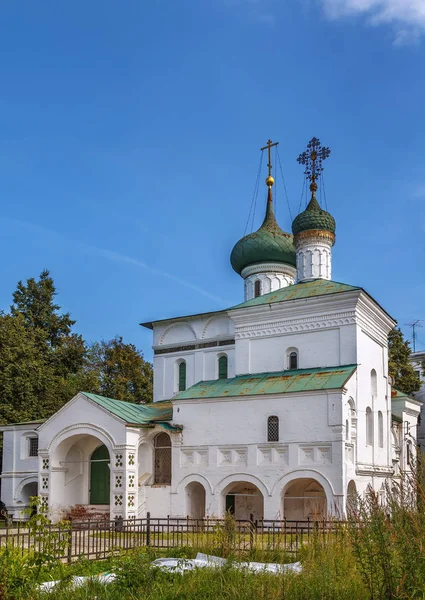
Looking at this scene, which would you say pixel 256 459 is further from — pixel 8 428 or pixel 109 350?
pixel 109 350

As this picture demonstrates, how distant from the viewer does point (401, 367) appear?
3222 centimetres

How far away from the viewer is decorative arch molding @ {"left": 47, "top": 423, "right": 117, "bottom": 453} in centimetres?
2084

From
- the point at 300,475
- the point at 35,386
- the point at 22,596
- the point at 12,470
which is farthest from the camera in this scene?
the point at 35,386

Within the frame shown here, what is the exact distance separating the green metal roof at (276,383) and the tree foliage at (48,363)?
374 inches

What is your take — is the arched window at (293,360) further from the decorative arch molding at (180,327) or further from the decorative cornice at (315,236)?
the decorative arch molding at (180,327)

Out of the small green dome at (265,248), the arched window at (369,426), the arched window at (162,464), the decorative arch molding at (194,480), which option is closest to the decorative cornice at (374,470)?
the arched window at (369,426)

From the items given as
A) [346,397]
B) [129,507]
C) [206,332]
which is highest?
[206,332]

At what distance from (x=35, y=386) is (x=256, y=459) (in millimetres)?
12903

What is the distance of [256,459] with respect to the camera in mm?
19781

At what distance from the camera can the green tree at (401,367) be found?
3162 cm

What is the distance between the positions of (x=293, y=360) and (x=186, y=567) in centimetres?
1276

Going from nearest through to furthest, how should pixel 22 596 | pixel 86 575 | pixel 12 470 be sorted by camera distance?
pixel 22 596, pixel 86 575, pixel 12 470

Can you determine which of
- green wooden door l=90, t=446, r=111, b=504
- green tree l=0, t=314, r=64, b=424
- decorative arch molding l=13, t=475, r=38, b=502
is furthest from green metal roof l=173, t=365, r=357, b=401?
green tree l=0, t=314, r=64, b=424

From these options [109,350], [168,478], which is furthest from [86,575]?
[109,350]
